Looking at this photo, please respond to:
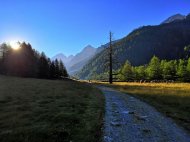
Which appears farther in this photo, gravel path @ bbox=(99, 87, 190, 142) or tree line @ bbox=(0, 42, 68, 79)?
tree line @ bbox=(0, 42, 68, 79)

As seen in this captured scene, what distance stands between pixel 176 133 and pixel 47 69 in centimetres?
8491

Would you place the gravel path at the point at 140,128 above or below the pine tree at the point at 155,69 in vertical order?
below

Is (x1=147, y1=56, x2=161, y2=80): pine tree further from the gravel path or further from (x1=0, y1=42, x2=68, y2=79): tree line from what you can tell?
the gravel path

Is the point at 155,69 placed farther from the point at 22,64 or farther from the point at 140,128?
the point at 140,128

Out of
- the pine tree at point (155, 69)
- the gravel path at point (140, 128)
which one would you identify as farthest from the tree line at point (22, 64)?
the gravel path at point (140, 128)

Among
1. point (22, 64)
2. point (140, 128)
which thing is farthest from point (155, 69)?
point (140, 128)

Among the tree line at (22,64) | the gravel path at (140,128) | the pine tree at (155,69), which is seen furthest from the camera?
the pine tree at (155,69)

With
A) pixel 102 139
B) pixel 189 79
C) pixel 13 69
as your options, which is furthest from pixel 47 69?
pixel 102 139

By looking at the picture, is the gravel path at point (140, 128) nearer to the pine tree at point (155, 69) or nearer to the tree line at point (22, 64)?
the tree line at point (22, 64)

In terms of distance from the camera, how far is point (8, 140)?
35.7 ft

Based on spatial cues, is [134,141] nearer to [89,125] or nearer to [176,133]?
[176,133]

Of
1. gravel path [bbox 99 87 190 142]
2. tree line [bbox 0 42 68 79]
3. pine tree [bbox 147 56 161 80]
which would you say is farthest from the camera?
pine tree [bbox 147 56 161 80]

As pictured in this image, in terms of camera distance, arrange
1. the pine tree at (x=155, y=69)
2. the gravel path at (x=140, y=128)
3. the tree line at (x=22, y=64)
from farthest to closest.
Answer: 1. the pine tree at (x=155, y=69)
2. the tree line at (x=22, y=64)
3. the gravel path at (x=140, y=128)

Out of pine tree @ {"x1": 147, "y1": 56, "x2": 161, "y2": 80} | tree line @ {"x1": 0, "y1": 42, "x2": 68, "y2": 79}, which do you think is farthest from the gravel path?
pine tree @ {"x1": 147, "y1": 56, "x2": 161, "y2": 80}
